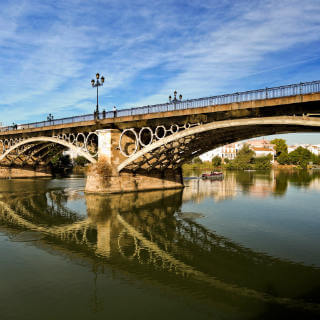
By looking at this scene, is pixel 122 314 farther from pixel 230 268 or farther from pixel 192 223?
pixel 192 223

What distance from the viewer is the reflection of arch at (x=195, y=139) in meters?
21.9

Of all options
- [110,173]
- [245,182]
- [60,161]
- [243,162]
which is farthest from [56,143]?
[243,162]

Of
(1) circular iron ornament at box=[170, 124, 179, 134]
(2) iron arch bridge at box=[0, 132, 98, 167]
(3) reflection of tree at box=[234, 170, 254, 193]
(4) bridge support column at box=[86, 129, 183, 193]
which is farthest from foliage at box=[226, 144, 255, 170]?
(1) circular iron ornament at box=[170, 124, 179, 134]

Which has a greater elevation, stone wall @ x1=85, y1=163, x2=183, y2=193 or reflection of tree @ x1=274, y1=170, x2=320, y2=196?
stone wall @ x1=85, y1=163, x2=183, y2=193

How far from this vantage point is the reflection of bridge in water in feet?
29.2

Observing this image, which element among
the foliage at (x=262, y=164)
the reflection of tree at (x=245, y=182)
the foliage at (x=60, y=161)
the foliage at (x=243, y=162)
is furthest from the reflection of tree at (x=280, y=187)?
the foliage at (x=60, y=161)

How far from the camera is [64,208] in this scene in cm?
2212

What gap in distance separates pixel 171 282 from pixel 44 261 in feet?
15.1

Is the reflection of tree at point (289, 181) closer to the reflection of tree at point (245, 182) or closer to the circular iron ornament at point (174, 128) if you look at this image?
the reflection of tree at point (245, 182)

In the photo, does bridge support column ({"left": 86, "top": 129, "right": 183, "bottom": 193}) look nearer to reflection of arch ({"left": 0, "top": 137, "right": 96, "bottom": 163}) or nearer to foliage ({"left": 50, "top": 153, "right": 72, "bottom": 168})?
reflection of arch ({"left": 0, "top": 137, "right": 96, "bottom": 163})

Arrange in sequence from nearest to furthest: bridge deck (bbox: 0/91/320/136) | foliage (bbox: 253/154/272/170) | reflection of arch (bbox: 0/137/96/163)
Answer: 1. bridge deck (bbox: 0/91/320/136)
2. reflection of arch (bbox: 0/137/96/163)
3. foliage (bbox: 253/154/272/170)

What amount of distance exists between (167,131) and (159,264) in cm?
1619

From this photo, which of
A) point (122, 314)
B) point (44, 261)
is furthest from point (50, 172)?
point (122, 314)

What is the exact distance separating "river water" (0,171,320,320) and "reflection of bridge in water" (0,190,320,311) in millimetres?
38
